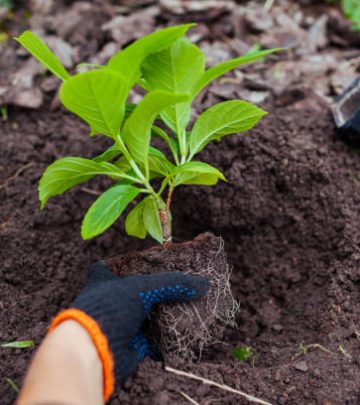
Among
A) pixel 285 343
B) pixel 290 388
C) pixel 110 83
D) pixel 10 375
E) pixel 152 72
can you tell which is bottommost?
pixel 285 343

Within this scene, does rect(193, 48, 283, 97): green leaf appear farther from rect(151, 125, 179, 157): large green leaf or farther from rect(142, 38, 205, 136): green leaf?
rect(151, 125, 179, 157): large green leaf

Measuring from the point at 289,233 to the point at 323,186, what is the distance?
26 centimetres

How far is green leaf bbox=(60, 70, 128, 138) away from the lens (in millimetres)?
1319

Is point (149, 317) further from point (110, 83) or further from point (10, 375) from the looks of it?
point (110, 83)

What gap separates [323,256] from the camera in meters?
2.13

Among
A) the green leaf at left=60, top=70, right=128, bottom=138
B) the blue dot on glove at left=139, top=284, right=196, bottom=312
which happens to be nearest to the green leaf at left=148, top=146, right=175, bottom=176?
the green leaf at left=60, top=70, right=128, bottom=138

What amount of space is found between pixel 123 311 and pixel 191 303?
1.08 ft

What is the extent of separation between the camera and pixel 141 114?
1.47 m

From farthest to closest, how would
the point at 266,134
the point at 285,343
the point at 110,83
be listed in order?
the point at 266,134 < the point at 285,343 < the point at 110,83

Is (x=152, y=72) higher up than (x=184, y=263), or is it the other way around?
(x=152, y=72)

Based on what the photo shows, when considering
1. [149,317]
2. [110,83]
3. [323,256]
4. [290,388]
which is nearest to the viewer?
[110,83]

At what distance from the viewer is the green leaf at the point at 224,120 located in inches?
64.8

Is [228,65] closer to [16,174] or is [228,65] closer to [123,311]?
[123,311]

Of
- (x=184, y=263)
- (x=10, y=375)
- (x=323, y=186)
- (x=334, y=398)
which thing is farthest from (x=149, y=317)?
(x=323, y=186)
